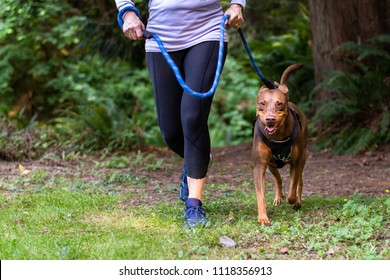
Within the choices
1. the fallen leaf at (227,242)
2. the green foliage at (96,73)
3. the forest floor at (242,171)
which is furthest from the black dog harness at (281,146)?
the green foliage at (96,73)

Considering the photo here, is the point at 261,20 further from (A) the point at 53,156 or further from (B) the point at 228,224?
(B) the point at 228,224

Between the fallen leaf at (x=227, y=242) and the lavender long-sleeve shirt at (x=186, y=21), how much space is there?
1.65m

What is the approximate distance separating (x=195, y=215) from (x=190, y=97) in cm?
95

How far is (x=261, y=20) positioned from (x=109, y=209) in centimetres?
979

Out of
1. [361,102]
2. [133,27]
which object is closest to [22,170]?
[133,27]

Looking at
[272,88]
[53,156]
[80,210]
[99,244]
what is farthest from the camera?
[53,156]

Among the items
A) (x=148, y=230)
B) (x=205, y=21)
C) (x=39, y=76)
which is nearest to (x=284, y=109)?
(x=205, y=21)

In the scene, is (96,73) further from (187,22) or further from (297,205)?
(187,22)

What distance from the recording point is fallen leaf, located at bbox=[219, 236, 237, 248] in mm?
4691

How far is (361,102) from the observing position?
1045cm

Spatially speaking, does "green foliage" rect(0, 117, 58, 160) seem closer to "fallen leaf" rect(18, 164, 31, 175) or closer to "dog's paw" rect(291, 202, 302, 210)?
"fallen leaf" rect(18, 164, 31, 175)

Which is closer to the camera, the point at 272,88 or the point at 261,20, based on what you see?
the point at 272,88

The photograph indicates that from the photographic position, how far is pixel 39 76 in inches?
643

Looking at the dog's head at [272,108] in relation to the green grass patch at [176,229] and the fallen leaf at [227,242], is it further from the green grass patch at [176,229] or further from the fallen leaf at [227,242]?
the fallen leaf at [227,242]
